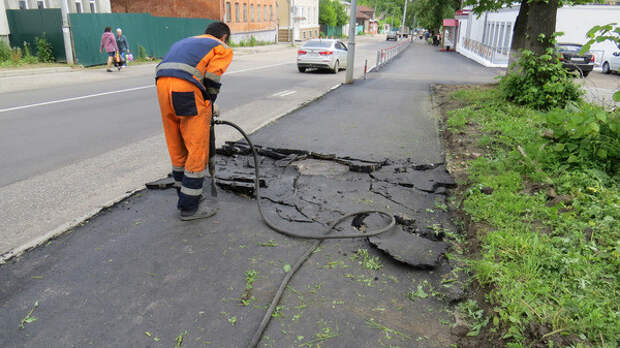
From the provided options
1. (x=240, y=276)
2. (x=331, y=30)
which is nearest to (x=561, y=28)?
(x=240, y=276)

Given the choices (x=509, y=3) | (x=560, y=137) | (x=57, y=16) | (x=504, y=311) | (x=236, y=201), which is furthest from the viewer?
(x=57, y=16)

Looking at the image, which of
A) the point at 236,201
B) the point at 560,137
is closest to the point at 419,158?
the point at 560,137

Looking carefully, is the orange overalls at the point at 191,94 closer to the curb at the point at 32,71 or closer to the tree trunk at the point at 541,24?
the tree trunk at the point at 541,24

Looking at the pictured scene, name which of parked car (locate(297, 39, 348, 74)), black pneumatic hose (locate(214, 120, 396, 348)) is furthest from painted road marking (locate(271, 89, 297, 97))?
black pneumatic hose (locate(214, 120, 396, 348))

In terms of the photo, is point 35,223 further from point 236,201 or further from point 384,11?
point 384,11

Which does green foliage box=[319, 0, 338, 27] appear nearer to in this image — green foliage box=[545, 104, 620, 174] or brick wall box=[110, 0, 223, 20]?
brick wall box=[110, 0, 223, 20]

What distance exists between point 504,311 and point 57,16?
2297cm

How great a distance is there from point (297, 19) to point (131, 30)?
1489 inches

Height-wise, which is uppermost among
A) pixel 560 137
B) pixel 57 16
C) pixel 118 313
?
pixel 57 16

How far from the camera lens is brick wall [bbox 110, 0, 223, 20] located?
116 feet

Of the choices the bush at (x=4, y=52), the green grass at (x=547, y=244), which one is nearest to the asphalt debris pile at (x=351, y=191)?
the green grass at (x=547, y=244)

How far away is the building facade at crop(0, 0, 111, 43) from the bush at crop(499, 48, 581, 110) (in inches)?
732

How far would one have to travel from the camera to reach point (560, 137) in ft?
17.9

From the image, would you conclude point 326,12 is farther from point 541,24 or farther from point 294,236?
point 294,236
